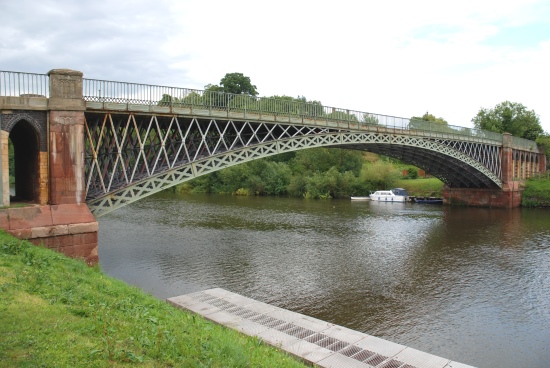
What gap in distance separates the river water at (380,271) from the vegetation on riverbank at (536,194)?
15721mm

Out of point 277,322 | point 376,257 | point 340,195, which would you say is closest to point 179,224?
point 376,257

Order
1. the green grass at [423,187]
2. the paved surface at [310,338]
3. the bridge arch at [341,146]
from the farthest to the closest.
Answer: the green grass at [423,187] < the bridge arch at [341,146] < the paved surface at [310,338]

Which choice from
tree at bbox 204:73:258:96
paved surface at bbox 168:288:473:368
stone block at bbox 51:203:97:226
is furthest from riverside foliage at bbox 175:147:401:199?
paved surface at bbox 168:288:473:368

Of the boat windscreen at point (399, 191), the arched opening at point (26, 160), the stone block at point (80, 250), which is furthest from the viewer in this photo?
the boat windscreen at point (399, 191)

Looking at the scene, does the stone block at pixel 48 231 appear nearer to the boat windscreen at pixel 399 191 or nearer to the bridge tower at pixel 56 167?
the bridge tower at pixel 56 167

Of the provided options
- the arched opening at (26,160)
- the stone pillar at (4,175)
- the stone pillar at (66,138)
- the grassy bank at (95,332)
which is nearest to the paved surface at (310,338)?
the grassy bank at (95,332)

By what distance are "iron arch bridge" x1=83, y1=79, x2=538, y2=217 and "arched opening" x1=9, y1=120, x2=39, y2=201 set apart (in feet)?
6.48

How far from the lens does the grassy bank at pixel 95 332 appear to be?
232 inches

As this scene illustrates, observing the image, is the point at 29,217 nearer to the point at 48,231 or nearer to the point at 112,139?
the point at 48,231

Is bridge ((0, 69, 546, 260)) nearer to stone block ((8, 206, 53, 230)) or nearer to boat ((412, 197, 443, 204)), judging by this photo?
stone block ((8, 206, 53, 230))

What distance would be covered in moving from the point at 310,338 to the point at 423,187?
56.3 meters

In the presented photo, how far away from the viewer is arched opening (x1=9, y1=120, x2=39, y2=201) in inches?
668

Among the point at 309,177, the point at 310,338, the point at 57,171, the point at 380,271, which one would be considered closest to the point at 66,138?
the point at 57,171

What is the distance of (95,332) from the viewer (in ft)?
22.7
